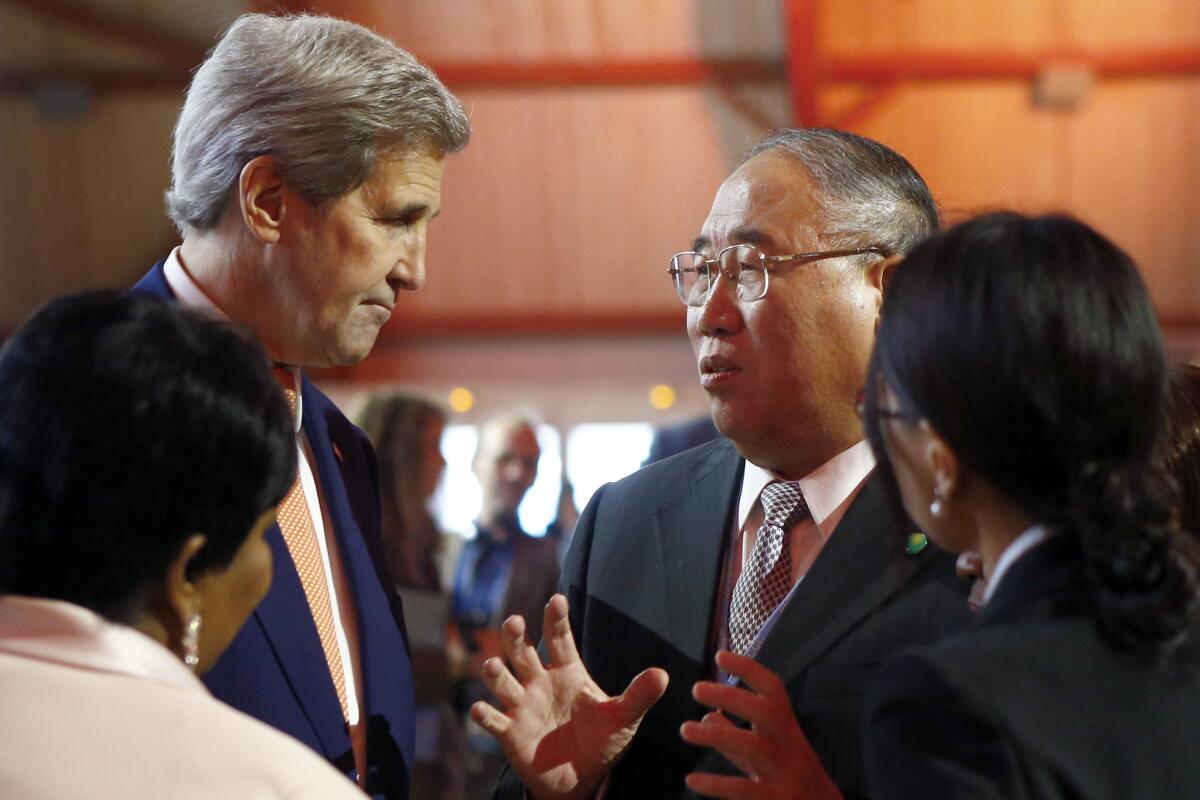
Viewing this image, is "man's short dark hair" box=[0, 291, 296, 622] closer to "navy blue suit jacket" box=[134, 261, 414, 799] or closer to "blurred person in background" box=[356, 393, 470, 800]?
"navy blue suit jacket" box=[134, 261, 414, 799]

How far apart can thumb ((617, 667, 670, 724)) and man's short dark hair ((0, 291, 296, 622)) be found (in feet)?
2.25

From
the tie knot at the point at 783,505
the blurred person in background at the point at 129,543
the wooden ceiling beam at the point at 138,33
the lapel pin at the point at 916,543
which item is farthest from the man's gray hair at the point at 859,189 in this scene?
the wooden ceiling beam at the point at 138,33

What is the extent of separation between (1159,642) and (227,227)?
1.41m

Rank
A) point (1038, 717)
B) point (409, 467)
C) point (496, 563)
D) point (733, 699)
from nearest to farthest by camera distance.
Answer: point (1038, 717) → point (733, 699) → point (409, 467) → point (496, 563)

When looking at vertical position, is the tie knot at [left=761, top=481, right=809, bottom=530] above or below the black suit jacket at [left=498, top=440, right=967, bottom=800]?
above

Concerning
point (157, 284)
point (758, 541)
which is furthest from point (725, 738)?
point (157, 284)

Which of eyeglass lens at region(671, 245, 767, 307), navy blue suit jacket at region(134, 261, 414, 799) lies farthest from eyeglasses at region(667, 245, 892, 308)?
navy blue suit jacket at region(134, 261, 414, 799)

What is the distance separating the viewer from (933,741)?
3.99 ft

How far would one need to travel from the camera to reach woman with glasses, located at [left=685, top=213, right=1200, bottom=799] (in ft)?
3.94

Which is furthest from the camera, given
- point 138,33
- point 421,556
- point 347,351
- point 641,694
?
point 138,33

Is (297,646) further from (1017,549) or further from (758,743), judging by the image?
(1017,549)

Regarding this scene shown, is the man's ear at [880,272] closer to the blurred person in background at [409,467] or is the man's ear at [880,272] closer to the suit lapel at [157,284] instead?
the suit lapel at [157,284]

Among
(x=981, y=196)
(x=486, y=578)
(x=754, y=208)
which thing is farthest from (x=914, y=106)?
(x=754, y=208)

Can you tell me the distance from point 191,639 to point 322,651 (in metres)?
0.54
